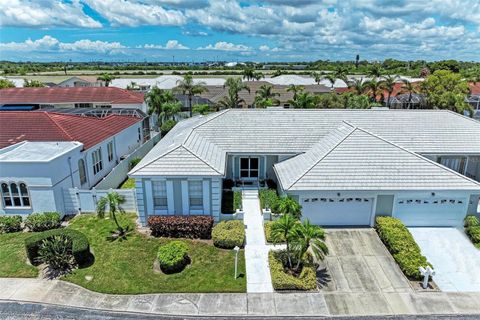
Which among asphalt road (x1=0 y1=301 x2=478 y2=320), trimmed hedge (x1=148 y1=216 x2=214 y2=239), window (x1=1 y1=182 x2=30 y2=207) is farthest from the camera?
window (x1=1 y1=182 x2=30 y2=207)

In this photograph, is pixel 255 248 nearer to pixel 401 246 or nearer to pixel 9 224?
pixel 401 246

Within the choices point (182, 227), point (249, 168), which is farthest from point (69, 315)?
point (249, 168)

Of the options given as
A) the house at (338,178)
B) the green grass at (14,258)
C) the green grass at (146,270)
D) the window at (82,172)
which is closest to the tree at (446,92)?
the house at (338,178)

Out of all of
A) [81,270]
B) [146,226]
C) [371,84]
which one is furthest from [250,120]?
[371,84]

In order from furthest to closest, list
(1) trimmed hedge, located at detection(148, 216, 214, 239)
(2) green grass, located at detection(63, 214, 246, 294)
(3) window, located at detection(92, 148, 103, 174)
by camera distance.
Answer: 1. (3) window, located at detection(92, 148, 103, 174)
2. (1) trimmed hedge, located at detection(148, 216, 214, 239)
3. (2) green grass, located at detection(63, 214, 246, 294)

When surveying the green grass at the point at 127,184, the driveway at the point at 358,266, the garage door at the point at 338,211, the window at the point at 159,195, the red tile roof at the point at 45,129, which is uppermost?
the red tile roof at the point at 45,129

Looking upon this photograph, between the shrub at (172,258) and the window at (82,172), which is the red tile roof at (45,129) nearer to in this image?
the window at (82,172)

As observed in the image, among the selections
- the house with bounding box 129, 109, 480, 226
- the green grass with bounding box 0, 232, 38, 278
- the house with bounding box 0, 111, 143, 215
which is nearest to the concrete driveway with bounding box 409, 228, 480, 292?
the house with bounding box 129, 109, 480, 226

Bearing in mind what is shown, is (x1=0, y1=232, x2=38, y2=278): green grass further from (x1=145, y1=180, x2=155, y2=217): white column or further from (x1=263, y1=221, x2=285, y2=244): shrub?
(x1=263, y1=221, x2=285, y2=244): shrub
